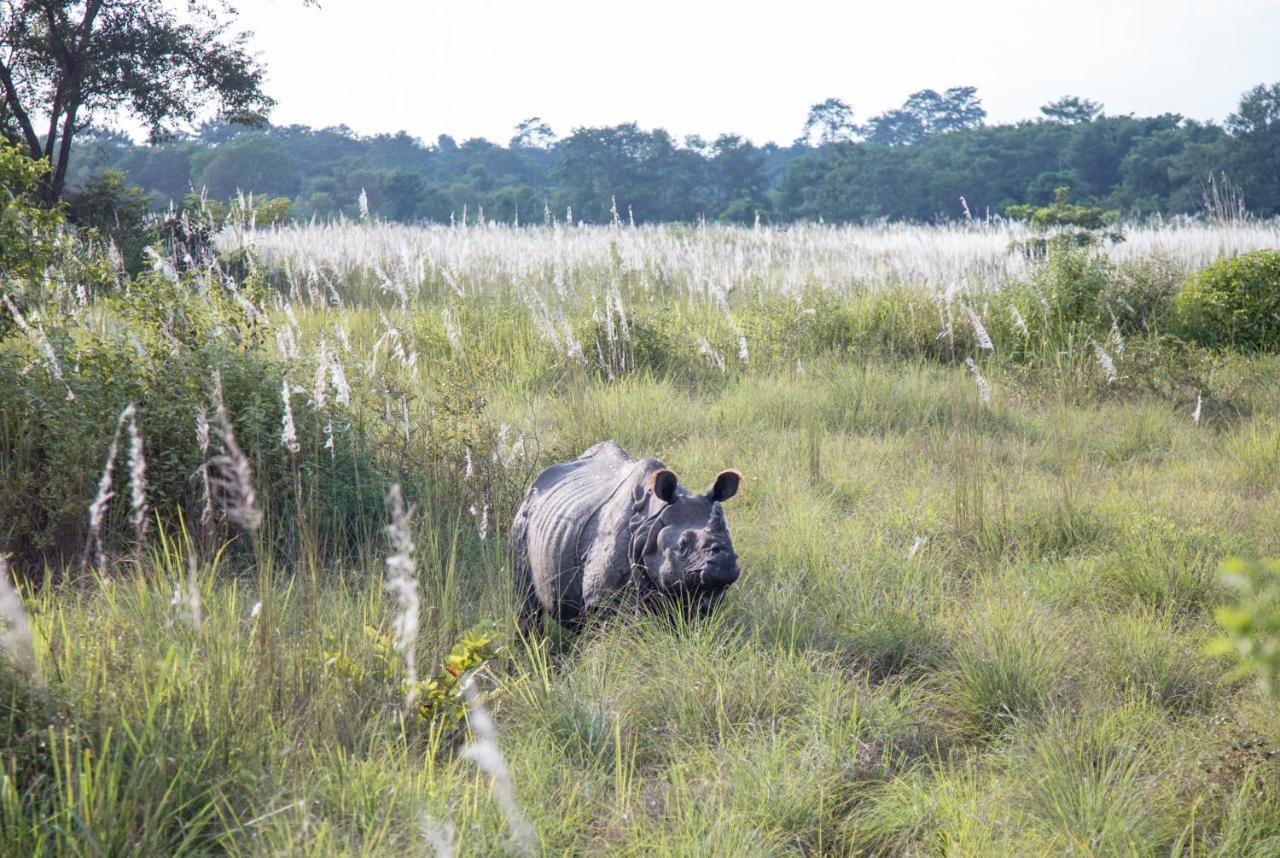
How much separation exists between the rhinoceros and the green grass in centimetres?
13

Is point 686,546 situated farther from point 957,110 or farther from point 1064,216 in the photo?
point 957,110

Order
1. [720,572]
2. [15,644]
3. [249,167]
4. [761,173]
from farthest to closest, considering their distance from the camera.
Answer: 1. [761,173]
2. [249,167]
3. [720,572]
4. [15,644]

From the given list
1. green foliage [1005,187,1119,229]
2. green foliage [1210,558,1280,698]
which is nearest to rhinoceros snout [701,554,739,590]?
green foliage [1210,558,1280,698]

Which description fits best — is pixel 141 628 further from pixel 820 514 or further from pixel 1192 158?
pixel 1192 158

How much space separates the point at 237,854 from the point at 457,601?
166 centimetres

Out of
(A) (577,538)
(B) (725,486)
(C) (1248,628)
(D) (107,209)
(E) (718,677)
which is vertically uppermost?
(D) (107,209)

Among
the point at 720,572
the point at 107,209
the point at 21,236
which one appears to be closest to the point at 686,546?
the point at 720,572

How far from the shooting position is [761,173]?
4591cm

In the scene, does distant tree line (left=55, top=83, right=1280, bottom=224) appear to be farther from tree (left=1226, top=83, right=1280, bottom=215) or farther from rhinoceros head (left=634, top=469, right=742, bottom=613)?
rhinoceros head (left=634, top=469, right=742, bottom=613)

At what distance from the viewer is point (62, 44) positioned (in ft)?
45.1

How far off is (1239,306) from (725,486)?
23.7 ft

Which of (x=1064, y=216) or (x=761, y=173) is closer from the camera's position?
(x=1064, y=216)

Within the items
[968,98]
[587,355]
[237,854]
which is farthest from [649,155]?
[237,854]

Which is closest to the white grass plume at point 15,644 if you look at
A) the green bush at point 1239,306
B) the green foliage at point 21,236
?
the green foliage at point 21,236
